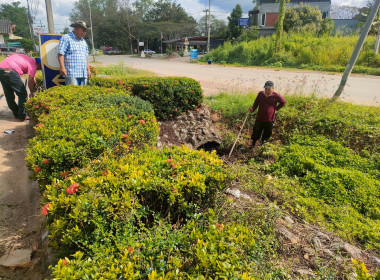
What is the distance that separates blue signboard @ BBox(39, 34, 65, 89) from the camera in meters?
5.73

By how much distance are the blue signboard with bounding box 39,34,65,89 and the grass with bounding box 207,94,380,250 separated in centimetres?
414

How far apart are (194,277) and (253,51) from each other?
24436 mm

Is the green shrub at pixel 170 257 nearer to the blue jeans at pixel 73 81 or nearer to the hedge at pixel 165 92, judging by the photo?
the hedge at pixel 165 92

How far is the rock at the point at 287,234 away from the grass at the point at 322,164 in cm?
58

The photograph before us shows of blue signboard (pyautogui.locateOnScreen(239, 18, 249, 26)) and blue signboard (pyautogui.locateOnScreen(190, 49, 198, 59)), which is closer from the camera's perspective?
blue signboard (pyautogui.locateOnScreen(190, 49, 198, 59))

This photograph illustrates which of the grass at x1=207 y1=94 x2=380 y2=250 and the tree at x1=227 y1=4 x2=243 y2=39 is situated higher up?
the tree at x1=227 y1=4 x2=243 y2=39

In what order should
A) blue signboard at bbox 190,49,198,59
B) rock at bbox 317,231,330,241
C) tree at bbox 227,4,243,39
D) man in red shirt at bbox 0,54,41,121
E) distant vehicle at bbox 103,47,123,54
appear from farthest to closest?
distant vehicle at bbox 103,47,123,54 → tree at bbox 227,4,243,39 → blue signboard at bbox 190,49,198,59 → man in red shirt at bbox 0,54,41,121 → rock at bbox 317,231,330,241

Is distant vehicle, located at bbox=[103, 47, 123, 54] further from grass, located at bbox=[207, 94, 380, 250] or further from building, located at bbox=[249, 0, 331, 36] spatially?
grass, located at bbox=[207, 94, 380, 250]

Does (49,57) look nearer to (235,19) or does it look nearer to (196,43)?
(235,19)

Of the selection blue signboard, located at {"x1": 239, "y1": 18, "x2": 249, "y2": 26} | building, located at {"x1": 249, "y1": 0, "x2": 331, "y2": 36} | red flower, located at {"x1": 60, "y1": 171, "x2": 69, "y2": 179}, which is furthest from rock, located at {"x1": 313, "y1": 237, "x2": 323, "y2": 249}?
blue signboard, located at {"x1": 239, "y1": 18, "x2": 249, "y2": 26}

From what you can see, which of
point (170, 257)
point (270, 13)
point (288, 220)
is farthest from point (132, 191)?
point (270, 13)

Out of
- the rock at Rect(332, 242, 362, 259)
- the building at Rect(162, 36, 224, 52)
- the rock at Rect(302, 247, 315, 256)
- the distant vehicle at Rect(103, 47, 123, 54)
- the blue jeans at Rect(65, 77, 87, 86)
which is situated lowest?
the rock at Rect(332, 242, 362, 259)

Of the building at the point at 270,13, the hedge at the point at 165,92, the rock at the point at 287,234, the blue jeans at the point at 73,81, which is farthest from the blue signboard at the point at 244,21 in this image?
the rock at the point at 287,234

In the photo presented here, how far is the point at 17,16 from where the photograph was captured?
79500 mm
